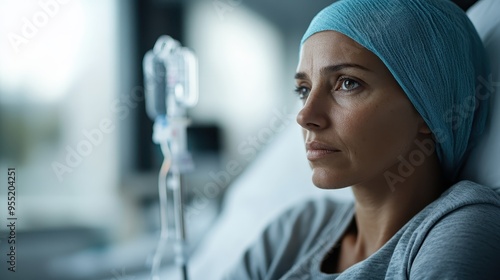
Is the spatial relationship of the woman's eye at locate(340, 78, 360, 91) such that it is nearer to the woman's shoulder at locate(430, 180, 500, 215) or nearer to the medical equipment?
the woman's shoulder at locate(430, 180, 500, 215)

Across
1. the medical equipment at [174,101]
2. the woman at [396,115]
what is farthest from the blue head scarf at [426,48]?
the medical equipment at [174,101]

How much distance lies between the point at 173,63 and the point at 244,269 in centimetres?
52

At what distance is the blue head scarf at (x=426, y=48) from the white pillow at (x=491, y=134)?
0.19 feet

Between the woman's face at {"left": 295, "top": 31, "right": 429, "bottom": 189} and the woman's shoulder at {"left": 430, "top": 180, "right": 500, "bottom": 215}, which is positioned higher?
the woman's face at {"left": 295, "top": 31, "right": 429, "bottom": 189}

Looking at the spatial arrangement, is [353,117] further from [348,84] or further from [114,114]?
[114,114]

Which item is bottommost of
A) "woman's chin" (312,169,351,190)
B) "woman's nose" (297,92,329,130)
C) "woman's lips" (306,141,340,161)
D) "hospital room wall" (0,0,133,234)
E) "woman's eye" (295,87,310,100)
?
"woman's chin" (312,169,351,190)

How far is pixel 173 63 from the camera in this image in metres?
1.34

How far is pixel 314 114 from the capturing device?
962mm

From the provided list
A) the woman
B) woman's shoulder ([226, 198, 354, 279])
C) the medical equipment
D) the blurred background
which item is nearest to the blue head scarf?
the woman

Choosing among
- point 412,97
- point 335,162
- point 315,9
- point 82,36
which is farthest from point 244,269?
point 82,36

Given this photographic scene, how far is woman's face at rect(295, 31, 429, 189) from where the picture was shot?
0.95 m

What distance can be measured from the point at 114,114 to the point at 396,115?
7.59 ft

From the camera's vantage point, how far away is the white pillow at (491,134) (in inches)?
39.8

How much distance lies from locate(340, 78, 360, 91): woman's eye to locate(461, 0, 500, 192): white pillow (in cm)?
29
